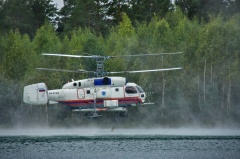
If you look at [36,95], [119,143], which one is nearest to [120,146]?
[119,143]

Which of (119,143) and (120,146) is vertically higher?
(119,143)

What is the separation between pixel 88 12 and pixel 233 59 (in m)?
35.4

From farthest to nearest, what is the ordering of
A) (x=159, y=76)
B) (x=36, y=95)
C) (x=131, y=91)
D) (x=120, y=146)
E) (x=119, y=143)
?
(x=159, y=76) → (x=119, y=143) → (x=120, y=146) → (x=36, y=95) → (x=131, y=91)

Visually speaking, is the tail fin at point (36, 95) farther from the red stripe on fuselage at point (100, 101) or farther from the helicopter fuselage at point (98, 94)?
the red stripe on fuselage at point (100, 101)

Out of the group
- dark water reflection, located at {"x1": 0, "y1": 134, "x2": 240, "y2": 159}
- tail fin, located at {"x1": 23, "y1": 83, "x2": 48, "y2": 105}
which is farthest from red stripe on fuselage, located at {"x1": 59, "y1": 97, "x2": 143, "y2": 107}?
dark water reflection, located at {"x1": 0, "y1": 134, "x2": 240, "y2": 159}

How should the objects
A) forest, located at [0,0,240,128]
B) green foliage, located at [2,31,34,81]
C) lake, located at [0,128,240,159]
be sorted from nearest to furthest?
lake, located at [0,128,240,159] → forest, located at [0,0,240,128] → green foliage, located at [2,31,34,81]

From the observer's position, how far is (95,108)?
253 ft

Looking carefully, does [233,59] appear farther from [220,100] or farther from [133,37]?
[133,37]

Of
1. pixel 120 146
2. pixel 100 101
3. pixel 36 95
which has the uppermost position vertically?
pixel 36 95

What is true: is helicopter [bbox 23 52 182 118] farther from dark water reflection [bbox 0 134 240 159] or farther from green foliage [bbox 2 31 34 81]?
green foliage [bbox 2 31 34 81]

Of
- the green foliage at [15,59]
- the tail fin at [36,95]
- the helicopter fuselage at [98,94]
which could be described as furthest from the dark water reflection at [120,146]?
the green foliage at [15,59]

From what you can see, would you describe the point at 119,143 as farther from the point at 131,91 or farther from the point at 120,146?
the point at 131,91

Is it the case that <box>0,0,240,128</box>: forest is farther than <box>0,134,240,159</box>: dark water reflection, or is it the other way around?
<box>0,0,240,128</box>: forest

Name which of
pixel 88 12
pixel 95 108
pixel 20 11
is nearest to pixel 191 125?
pixel 95 108
